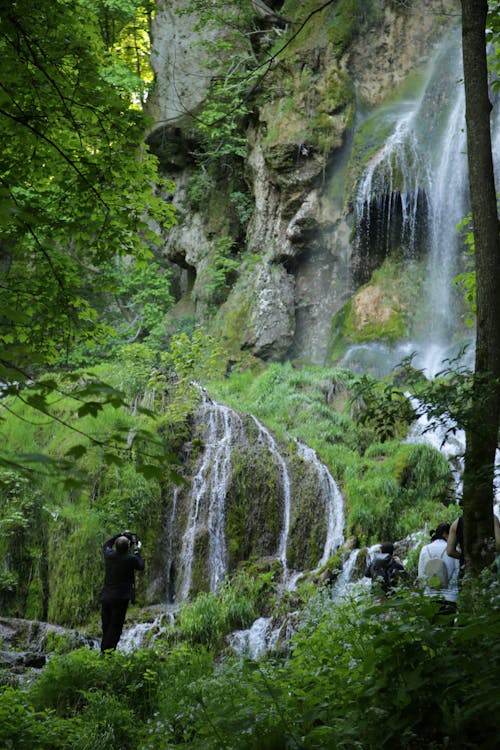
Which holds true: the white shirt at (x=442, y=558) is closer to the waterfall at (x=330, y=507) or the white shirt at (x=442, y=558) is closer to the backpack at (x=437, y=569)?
the backpack at (x=437, y=569)

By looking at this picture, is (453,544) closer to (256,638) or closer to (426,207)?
(256,638)

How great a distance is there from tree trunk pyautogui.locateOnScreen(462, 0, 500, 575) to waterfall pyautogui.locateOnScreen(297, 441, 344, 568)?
6265 mm

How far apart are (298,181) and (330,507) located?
10.6 meters

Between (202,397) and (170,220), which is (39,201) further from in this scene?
(202,397)

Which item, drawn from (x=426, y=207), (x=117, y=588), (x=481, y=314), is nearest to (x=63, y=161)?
(x=481, y=314)

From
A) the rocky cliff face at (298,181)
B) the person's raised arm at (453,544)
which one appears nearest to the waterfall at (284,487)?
the person's raised arm at (453,544)

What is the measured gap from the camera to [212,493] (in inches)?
484

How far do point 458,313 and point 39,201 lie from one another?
12.8 meters

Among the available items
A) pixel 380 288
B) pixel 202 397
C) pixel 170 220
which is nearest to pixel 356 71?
pixel 380 288

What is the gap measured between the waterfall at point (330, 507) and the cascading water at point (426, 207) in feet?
15.8

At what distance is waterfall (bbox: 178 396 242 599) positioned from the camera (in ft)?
37.7

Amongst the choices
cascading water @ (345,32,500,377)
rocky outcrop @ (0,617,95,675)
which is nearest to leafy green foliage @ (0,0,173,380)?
rocky outcrop @ (0,617,95,675)

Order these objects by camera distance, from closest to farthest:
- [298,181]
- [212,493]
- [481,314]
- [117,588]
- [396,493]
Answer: [481,314], [117,588], [396,493], [212,493], [298,181]

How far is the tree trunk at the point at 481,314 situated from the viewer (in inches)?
172
